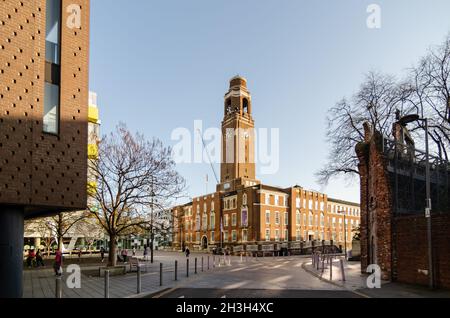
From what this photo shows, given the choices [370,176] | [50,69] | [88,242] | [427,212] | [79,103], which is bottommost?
[88,242]

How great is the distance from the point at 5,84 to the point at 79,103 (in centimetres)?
311

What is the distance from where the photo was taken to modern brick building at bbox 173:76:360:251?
235ft

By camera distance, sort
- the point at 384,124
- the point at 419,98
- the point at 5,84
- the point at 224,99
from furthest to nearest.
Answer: the point at 224,99, the point at 384,124, the point at 419,98, the point at 5,84

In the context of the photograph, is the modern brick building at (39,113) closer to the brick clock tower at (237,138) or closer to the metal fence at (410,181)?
the metal fence at (410,181)

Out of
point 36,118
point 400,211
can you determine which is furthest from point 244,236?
point 36,118

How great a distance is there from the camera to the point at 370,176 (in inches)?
958

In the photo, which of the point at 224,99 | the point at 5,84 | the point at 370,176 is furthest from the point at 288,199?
the point at 5,84

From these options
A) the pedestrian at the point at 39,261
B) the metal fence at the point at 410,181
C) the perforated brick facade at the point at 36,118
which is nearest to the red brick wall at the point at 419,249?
the metal fence at the point at 410,181

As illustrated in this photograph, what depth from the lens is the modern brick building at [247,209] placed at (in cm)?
7162

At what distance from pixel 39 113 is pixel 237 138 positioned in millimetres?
77047

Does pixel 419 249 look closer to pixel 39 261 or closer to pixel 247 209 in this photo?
pixel 39 261

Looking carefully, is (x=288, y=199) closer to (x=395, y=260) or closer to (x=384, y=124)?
(x=384, y=124)

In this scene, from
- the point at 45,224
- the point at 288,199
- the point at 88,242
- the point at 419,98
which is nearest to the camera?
the point at 419,98

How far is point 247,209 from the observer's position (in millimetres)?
72250
